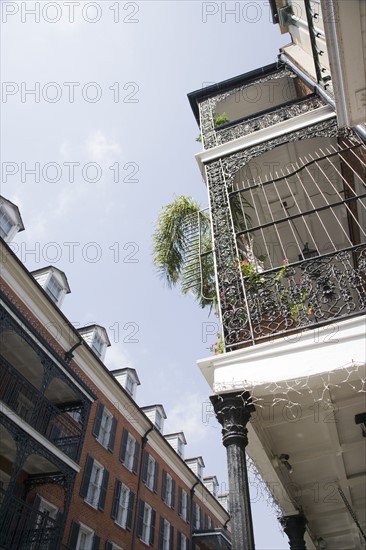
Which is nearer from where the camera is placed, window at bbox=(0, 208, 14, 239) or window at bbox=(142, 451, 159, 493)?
window at bbox=(0, 208, 14, 239)

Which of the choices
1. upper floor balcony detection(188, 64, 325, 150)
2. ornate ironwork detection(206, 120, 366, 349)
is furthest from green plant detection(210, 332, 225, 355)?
upper floor balcony detection(188, 64, 325, 150)

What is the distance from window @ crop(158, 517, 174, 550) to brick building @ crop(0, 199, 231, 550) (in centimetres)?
5

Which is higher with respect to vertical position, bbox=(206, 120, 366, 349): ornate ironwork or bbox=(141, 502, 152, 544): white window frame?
bbox=(141, 502, 152, 544): white window frame

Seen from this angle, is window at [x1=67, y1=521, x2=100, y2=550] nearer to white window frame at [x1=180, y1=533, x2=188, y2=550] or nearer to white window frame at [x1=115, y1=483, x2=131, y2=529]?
white window frame at [x1=115, y1=483, x2=131, y2=529]

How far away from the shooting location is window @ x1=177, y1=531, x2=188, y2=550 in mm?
22864

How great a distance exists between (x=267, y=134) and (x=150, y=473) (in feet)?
64.2

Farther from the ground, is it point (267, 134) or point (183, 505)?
point (183, 505)

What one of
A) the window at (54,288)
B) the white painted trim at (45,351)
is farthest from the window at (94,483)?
the window at (54,288)

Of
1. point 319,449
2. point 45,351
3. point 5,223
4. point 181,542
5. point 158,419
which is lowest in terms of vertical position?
point 319,449

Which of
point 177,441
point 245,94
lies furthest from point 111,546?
point 245,94

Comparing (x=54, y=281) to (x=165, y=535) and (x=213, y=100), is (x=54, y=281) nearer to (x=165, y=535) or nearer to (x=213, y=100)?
(x=213, y=100)

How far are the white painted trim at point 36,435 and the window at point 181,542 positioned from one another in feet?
45.5

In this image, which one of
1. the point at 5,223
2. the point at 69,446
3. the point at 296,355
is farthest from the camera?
the point at 5,223

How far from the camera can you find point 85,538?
1532cm
